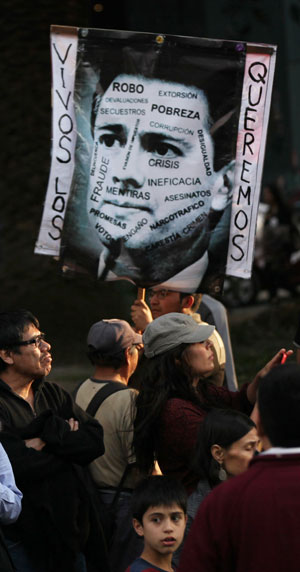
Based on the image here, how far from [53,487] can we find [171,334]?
0.77m

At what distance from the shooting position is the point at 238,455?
12.9 ft

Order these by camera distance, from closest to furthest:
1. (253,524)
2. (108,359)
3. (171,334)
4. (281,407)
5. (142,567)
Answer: (253,524) < (281,407) < (142,567) < (171,334) < (108,359)

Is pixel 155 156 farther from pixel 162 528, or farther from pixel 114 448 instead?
pixel 162 528

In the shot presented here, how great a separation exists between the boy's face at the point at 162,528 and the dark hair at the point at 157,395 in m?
0.36

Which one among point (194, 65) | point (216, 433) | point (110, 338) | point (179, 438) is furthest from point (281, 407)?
point (194, 65)

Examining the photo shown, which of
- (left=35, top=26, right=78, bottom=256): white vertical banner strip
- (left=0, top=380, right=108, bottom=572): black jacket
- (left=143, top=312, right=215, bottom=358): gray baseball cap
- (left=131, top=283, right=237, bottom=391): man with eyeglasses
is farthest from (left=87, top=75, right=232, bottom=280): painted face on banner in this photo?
(left=0, top=380, right=108, bottom=572): black jacket

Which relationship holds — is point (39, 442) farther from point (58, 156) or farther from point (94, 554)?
point (58, 156)

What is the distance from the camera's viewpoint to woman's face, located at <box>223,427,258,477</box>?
12.8ft

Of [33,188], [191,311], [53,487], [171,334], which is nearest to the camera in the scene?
[53,487]

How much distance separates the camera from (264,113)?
201 inches

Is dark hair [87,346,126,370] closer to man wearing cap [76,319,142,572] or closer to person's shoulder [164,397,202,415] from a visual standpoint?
man wearing cap [76,319,142,572]

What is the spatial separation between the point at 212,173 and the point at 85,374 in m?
3.57

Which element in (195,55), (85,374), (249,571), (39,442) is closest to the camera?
(249,571)

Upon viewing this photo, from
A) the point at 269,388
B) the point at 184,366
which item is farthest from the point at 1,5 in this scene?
the point at 269,388
